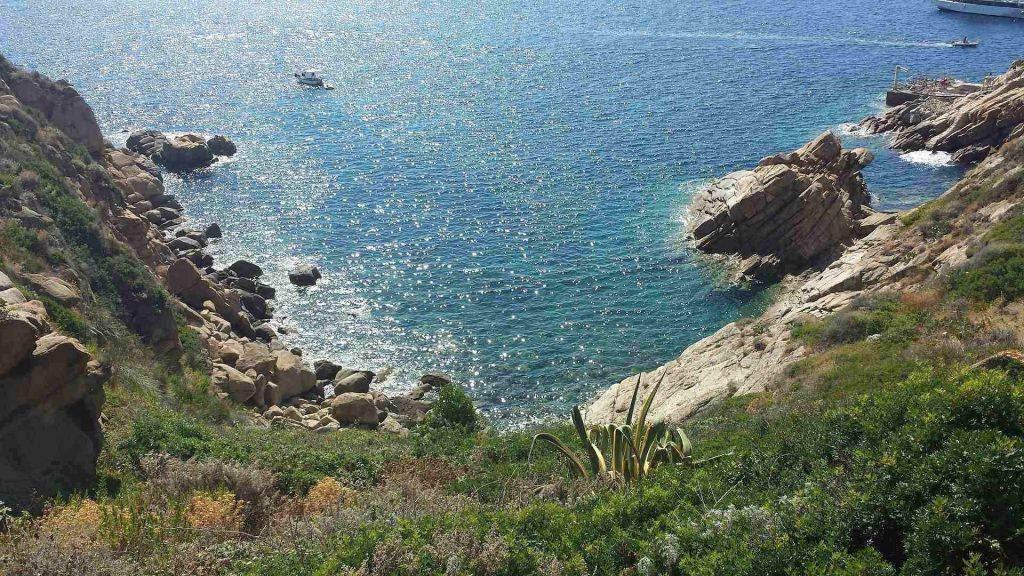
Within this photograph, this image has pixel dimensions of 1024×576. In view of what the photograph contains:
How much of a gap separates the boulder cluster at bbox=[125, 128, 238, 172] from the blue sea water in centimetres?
189

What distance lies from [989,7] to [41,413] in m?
113

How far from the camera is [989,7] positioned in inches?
3775

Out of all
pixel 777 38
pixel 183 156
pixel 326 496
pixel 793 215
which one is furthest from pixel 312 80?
pixel 326 496

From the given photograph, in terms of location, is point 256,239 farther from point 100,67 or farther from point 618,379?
point 100,67

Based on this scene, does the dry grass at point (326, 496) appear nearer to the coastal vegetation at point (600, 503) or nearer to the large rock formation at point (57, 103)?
the coastal vegetation at point (600, 503)

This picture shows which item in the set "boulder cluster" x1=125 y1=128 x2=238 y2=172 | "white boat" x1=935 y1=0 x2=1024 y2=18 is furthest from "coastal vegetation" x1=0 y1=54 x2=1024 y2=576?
"white boat" x1=935 y1=0 x2=1024 y2=18

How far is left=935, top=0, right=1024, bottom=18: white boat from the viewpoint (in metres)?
94.7

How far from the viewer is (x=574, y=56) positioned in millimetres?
85375

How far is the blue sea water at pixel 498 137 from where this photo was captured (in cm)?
3731

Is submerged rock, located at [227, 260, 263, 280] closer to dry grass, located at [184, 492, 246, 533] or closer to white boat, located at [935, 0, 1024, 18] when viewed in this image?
dry grass, located at [184, 492, 246, 533]

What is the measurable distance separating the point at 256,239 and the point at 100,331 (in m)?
23.5

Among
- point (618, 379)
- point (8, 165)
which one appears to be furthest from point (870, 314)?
point (8, 165)

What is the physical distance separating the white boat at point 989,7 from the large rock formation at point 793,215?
67.3m

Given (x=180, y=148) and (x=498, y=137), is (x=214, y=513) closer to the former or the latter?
(x=498, y=137)
